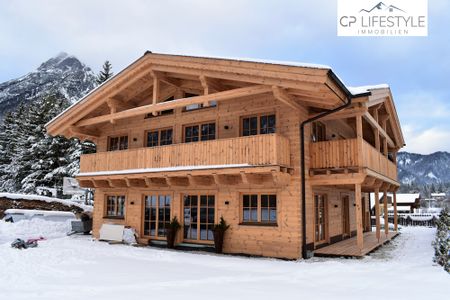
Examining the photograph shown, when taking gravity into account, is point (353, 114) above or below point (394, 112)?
below

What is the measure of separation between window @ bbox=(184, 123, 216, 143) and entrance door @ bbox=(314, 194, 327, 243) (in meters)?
4.60

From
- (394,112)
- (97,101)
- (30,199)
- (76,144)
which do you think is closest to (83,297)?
(97,101)

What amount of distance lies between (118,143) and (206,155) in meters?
6.31

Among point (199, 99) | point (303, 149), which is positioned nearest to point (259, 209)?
point (303, 149)

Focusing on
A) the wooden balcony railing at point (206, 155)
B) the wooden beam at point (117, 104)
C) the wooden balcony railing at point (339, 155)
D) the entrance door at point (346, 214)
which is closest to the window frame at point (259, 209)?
the wooden balcony railing at point (206, 155)

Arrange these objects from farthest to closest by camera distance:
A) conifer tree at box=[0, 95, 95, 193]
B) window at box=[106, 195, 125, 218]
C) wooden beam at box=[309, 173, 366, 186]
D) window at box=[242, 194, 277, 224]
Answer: conifer tree at box=[0, 95, 95, 193] < window at box=[106, 195, 125, 218] < window at box=[242, 194, 277, 224] < wooden beam at box=[309, 173, 366, 186]

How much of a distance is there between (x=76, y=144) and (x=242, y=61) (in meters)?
24.3

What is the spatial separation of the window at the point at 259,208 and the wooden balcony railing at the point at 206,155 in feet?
5.09

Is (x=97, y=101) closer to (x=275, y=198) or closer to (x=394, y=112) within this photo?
(x=275, y=198)

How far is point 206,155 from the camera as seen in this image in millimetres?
12797

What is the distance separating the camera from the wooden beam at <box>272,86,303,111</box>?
11488mm

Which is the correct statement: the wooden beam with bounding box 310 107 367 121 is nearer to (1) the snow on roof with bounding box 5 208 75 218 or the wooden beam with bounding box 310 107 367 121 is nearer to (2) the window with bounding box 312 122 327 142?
(2) the window with bounding box 312 122 327 142

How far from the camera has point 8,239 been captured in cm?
1641

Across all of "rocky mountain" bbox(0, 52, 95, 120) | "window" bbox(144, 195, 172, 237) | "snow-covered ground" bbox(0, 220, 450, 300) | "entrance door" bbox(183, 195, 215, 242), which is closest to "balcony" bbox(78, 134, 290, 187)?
"window" bbox(144, 195, 172, 237)
